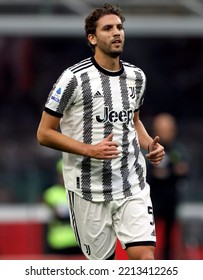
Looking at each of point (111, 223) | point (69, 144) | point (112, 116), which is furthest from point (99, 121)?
point (111, 223)

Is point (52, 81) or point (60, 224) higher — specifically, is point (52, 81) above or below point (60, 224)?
above

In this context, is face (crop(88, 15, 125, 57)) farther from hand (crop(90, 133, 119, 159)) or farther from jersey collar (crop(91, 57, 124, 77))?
hand (crop(90, 133, 119, 159))

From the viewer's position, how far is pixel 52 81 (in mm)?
18031

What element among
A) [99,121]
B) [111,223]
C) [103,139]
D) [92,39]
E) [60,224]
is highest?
[92,39]

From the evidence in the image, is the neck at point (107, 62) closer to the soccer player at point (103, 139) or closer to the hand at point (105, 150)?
the soccer player at point (103, 139)

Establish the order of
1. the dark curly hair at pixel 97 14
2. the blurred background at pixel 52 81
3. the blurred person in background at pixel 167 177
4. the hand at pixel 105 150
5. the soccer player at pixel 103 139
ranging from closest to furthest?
the hand at pixel 105 150, the soccer player at pixel 103 139, the dark curly hair at pixel 97 14, the blurred person in background at pixel 167 177, the blurred background at pixel 52 81

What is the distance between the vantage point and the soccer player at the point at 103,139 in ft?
26.0

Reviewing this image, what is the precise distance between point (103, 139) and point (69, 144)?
23cm

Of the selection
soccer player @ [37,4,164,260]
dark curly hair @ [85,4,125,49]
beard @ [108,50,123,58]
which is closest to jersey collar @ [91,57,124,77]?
soccer player @ [37,4,164,260]

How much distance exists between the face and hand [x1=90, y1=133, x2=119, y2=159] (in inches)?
24.3

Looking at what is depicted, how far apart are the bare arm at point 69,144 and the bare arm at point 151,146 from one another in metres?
0.33

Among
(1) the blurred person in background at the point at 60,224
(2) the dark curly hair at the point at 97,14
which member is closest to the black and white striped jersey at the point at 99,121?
(2) the dark curly hair at the point at 97,14

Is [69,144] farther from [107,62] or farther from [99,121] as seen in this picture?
[107,62]
